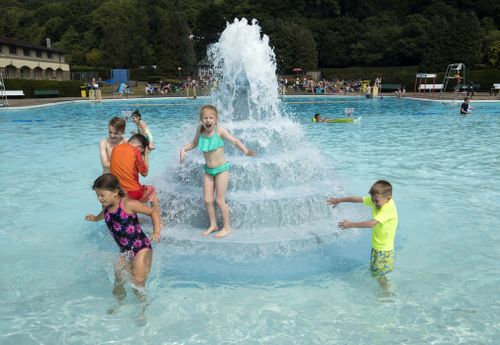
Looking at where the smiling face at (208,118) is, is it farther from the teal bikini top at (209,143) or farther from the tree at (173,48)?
the tree at (173,48)

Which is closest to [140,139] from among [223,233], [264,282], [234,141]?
[234,141]

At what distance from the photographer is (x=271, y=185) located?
6520 millimetres

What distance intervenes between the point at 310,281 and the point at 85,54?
88.8 metres

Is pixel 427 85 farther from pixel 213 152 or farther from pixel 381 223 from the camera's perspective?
pixel 381 223

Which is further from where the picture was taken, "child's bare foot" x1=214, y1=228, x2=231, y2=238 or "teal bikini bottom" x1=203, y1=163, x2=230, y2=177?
"child's bare foot" x1=214, y1=228, x2=231, y2=238

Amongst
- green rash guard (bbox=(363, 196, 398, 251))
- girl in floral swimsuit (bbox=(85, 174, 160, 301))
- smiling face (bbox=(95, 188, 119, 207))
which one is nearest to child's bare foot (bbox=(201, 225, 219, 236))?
girl in floral swimsuit (bbox=(85, 174, 160, 301))

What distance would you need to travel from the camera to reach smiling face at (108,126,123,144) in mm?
5086

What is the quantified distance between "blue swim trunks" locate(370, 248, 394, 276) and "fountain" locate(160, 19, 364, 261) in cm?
111

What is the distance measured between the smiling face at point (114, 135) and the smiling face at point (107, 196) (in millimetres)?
1462

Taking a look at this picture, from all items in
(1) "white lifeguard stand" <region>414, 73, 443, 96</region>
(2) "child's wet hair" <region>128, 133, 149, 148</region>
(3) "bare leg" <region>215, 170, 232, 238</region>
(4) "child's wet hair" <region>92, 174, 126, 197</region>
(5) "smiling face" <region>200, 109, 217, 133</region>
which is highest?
(1) "white lifeguard stand" <region>414, 73, 443, 96</region>

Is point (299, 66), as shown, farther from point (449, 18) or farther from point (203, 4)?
point (203, 4)

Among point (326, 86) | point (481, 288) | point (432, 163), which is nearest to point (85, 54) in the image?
point (326, 86)

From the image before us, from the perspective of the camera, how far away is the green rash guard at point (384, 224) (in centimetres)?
421

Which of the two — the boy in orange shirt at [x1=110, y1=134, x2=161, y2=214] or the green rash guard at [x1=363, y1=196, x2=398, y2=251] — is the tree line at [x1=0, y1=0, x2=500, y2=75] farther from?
the boy in orange shirt at [x1=110, y1=134, x2=161, y2=214]
